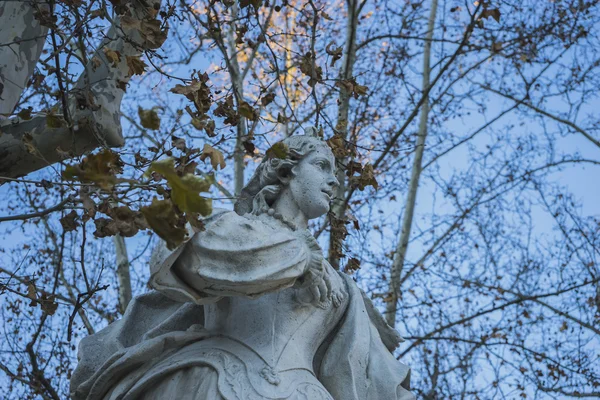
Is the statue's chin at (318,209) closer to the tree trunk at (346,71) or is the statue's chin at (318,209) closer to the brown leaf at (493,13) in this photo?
the tree trunk at (346,71)

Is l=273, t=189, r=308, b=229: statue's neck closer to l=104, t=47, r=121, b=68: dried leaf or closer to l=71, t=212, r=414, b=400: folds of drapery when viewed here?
l=71, t=212, r=414, b=400: folds of drapery

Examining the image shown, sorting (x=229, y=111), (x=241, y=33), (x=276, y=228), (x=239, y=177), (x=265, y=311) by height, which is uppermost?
(x=239, y=177)

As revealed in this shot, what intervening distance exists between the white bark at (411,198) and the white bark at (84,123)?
4792 millimetres

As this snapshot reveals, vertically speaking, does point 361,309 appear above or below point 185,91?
below

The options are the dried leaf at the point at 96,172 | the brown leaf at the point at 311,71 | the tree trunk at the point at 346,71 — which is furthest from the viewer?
the tree trunk at the point at 346,71

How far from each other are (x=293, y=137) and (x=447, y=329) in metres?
7.25

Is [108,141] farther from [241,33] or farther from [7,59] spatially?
[241,33]

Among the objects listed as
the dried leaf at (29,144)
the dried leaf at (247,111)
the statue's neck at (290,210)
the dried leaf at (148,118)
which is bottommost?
the dried leaf at (148,118)

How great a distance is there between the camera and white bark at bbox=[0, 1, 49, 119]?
6.12m

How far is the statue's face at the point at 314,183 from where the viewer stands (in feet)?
14.6

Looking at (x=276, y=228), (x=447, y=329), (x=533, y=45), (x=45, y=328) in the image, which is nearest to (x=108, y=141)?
(x=276, y=228)

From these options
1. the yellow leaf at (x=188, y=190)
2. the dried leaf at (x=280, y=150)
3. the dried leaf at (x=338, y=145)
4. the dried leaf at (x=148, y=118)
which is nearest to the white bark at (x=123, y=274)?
the dried leaf at (x=338, y=145)

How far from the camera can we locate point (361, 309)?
438cm

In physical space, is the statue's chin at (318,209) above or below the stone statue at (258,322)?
above
